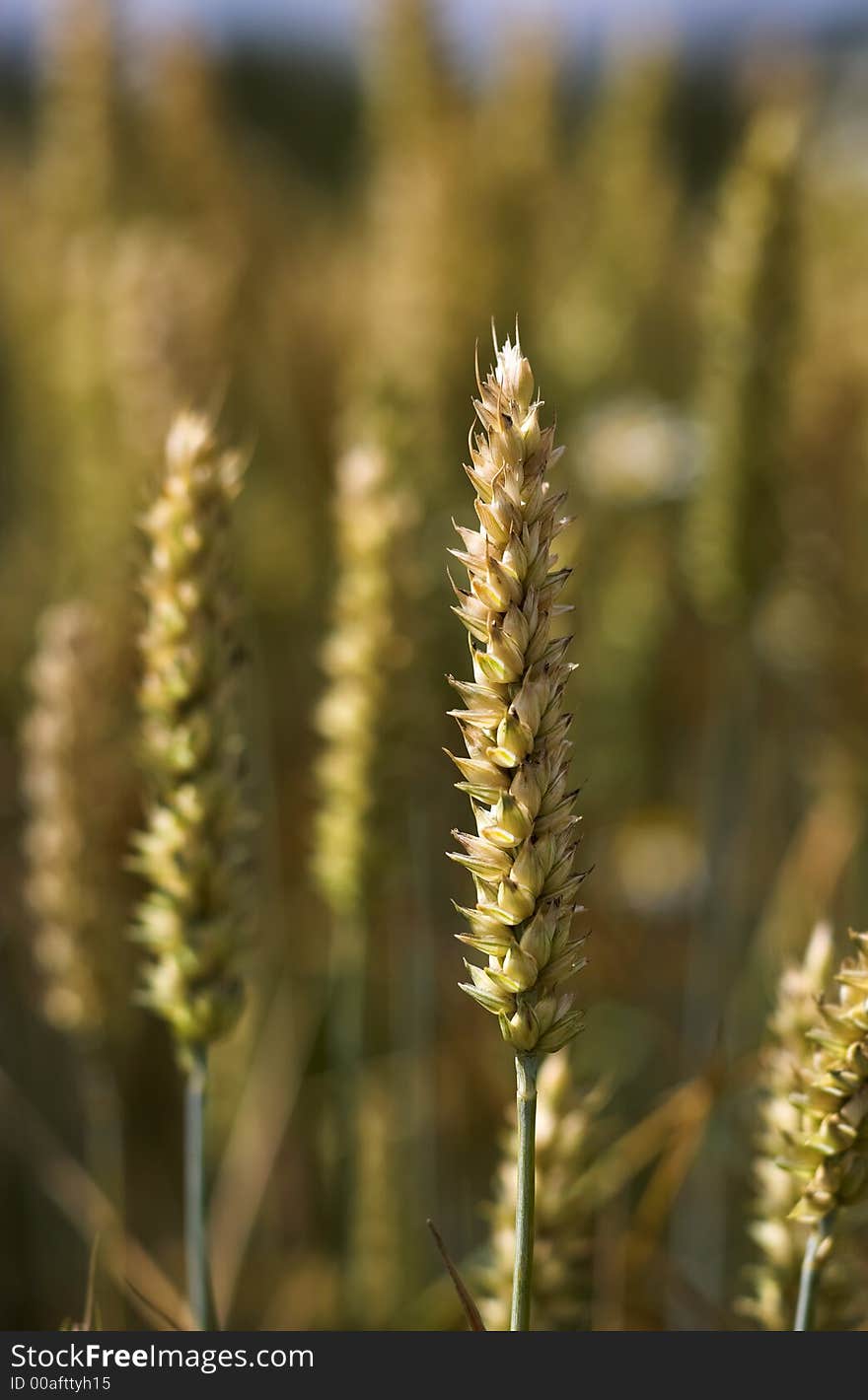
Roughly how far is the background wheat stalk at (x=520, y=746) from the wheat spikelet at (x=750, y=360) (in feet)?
3.58

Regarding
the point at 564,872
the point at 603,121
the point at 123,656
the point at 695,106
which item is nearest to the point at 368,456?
the point at 123,656

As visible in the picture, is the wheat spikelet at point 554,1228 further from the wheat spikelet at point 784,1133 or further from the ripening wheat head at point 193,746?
the ripening wheat head at point 193,746

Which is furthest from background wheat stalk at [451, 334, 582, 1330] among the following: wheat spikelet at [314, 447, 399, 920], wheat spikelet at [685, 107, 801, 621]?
wheat spikelet at [685, 107, 801, 621]

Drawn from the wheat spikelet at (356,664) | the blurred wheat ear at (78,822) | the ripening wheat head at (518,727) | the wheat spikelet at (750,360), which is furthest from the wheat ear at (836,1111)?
the wheat spikelet at (750,360)

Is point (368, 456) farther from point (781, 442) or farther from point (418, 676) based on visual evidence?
point (781, 442)

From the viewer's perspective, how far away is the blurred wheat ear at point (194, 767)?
2.99 ft

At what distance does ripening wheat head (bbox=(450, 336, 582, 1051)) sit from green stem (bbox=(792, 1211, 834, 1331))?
0.72 feet

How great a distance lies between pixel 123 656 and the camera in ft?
5.23

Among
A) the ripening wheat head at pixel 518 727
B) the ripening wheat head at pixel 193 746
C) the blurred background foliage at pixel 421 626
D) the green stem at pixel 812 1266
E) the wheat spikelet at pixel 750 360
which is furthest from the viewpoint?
the wheat spikelet at pixel 750 360

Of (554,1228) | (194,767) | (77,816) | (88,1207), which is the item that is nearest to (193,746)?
(194,767)

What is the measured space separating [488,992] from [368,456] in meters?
0.69

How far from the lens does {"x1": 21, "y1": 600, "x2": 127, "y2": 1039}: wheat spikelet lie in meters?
1.20

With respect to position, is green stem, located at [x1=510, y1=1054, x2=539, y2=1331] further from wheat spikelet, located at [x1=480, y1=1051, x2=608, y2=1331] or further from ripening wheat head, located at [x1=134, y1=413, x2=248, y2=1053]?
ripening wheat head, located at [x1=134, y1=413, x2=248, y2=1053]

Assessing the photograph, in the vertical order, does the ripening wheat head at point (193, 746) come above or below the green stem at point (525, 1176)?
above
